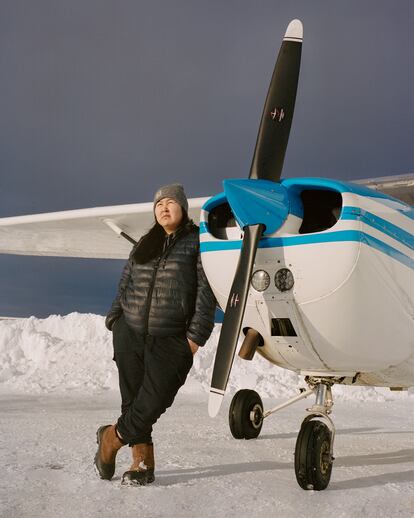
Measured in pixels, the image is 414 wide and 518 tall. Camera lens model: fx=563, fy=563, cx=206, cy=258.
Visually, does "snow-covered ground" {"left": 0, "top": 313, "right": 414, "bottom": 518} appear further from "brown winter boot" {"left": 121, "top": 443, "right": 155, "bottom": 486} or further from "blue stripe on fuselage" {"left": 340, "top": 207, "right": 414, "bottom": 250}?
"blue stripe on fuselage" {"left": 340, "top": 207, "right": 414, "bottom": 250}

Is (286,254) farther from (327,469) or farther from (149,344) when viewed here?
(327,469)

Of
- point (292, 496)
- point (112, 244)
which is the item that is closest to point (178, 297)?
point (292, 496)

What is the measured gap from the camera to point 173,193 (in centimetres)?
369

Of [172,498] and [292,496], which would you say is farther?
[292,496]

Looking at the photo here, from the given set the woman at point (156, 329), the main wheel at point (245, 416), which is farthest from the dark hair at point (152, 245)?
the main wheel at point (245, 416)

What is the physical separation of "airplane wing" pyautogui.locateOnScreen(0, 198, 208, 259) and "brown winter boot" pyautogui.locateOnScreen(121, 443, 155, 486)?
3.68m

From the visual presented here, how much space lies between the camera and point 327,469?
3730 mm

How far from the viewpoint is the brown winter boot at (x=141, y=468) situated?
343 centimetres

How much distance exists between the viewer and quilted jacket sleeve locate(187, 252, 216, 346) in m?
3.45

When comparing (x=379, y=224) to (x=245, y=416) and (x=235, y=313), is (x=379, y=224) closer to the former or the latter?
(x=235, y=313)

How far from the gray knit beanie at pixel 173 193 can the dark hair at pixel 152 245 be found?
0.33 feet

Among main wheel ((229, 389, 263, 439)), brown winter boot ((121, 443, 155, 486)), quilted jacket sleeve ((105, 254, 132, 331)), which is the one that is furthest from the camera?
main wheel ((229, 389, 263, 439))

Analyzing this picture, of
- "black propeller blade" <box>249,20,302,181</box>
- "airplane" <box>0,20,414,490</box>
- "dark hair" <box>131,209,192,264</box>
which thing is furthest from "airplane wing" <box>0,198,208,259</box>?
"dark hair" <box>131,209,192,264</box>

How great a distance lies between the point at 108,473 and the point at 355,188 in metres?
2.43
